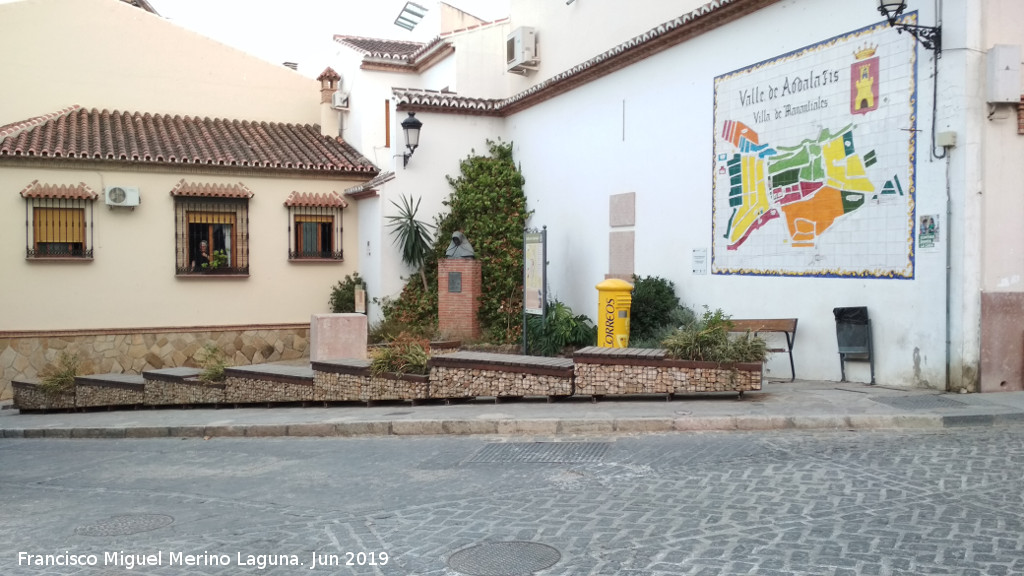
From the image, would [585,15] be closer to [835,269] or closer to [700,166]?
[700,166]

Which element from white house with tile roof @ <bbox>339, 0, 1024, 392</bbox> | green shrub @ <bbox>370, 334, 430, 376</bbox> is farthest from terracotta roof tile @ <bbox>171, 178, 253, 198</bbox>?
green shrub @ <bbox>370, 334, 430, 376</bbox>

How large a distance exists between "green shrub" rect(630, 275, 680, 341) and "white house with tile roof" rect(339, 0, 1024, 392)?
0.37 m

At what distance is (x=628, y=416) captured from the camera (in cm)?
907

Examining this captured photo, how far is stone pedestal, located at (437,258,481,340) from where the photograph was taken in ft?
59.4

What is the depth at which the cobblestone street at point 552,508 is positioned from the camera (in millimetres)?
4914

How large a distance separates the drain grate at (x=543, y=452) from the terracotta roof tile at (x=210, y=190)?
530 inches

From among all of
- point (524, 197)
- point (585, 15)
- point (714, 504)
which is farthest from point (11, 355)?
point (714, 504)

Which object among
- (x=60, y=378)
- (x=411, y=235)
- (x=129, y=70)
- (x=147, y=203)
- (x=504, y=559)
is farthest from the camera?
(x=129, y=70)

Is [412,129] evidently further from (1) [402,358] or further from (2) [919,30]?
(2) [919,30]

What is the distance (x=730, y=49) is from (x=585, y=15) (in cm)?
659

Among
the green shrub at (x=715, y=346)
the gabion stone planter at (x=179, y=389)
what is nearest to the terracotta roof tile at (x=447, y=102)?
the gabion stone planter at (x=179, y=389)

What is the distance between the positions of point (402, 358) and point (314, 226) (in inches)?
396

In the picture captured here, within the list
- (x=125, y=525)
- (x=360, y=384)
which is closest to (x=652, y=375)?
(x=360, y=384)

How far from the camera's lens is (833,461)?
7.16 metres
